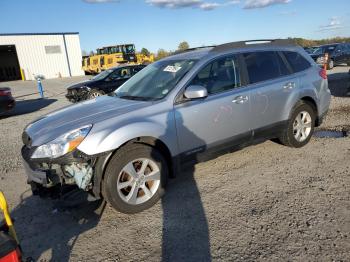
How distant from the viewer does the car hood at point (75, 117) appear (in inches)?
138

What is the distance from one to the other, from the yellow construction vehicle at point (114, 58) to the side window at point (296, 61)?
92.6 ft

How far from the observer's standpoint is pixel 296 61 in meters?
5.37

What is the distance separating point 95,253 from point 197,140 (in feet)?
6.08

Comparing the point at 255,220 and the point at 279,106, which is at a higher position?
the point at 279,106

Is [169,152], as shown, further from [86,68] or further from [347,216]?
[86,68]

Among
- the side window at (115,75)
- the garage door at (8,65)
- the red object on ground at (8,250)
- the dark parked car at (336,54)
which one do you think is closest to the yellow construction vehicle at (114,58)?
the garage door at (8,65)

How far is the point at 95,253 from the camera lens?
303 centimetres

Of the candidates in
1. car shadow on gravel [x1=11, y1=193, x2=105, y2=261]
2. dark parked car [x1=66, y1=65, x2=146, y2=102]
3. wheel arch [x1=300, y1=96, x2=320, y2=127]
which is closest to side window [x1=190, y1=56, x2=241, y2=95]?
wheel arch [x1=300, y1=96, x2=320, y2=127]

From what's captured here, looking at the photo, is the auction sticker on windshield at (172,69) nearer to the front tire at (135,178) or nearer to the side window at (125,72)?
the front tire at (135,178)

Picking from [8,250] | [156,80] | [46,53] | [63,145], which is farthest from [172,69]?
[46,53]

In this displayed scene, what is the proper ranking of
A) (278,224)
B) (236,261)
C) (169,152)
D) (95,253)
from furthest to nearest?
1. (169,152)
2. (278,224)
3. (95,253)
4. (236,261)

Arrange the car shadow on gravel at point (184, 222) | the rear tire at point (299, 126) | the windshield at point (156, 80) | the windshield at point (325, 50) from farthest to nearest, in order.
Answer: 1. the windshield at point (325, 50)
2. the rear tire at point (299, 126)
3. the windshield at point (156, 80)
4. the car shadow on gravel at point (184, 222)

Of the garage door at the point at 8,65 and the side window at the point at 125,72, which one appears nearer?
the side window at the point at 125,72

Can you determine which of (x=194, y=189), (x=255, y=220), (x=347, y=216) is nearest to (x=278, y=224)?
(x=255, y=220)
